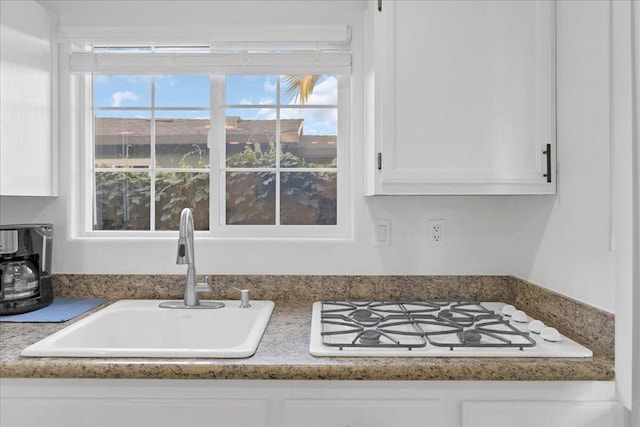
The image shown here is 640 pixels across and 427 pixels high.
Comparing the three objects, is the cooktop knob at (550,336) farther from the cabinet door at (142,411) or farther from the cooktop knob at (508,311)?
the cabinet door at (142,411)

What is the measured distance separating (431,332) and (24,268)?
4.63 feet

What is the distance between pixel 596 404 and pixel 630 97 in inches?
30.5

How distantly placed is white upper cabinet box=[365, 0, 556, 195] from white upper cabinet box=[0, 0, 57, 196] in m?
1.28

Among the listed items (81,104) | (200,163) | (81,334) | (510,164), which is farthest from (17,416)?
(510,164)

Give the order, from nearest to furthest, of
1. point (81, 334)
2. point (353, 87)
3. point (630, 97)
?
1. point (630, 97)
2. point (81, 334)
3. point (353, 87)

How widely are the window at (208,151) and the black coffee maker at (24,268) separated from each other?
32 cm

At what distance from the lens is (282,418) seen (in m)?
1.20

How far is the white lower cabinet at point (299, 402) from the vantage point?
1.20 m

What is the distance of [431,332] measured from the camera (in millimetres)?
1364

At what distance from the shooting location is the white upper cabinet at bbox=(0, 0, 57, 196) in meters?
1.61

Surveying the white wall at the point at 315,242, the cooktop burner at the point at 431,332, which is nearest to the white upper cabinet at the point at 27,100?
the white wall at the point at 315,242

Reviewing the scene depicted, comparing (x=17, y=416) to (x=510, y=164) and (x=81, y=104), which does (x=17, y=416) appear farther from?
(x=510, y=164)

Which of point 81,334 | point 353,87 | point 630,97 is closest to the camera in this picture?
point 630,97

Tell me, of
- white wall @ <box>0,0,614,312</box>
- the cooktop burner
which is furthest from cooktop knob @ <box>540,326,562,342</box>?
white wall @ <box>0,0,614,312</box>
